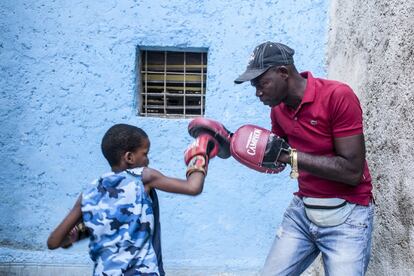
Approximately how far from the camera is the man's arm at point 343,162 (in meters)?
2.56

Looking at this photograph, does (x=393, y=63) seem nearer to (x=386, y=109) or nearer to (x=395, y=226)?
(x=386, y=109)

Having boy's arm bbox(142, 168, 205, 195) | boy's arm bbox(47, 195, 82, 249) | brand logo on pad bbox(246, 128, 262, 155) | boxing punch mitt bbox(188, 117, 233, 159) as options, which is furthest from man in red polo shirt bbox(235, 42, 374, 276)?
boy's arm bbox(47, 195, 82, 249)

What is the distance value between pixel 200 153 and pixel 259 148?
290mm

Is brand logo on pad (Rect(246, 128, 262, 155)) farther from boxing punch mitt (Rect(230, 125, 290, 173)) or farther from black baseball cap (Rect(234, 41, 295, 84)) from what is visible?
black baseball cap (Rect(234, 41, 295, 84))

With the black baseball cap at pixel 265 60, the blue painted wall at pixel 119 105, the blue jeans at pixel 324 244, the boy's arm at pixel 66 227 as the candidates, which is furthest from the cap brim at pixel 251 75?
the blue painted wall at pixel 119 105

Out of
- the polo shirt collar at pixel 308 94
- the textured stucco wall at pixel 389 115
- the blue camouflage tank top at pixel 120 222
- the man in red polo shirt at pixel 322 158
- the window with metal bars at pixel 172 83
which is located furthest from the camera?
the window with metal bars at pixel 172 83

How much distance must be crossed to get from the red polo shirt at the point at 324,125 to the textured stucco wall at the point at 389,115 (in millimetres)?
246

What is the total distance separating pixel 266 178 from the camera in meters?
4.36

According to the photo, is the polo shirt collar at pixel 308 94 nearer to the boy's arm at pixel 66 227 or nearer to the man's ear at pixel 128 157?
the man's ear at pixel 128 157

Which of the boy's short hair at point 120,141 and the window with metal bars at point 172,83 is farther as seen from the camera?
the window with metal bars at point 172,83

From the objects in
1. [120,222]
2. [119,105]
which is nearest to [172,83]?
[119,105]

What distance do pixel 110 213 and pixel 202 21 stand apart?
7.38 ft

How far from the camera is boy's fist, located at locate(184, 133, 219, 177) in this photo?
8.61ft

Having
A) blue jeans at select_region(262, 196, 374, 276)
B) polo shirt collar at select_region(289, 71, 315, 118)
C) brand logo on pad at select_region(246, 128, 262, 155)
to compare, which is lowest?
blue jeans at select_region(262, 196, 374, 276)
